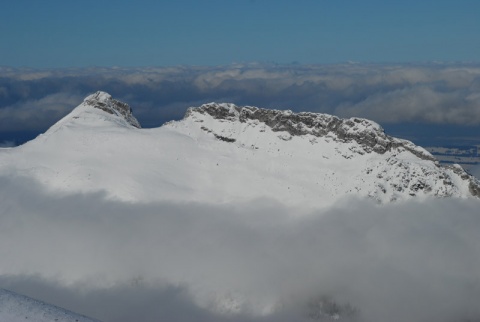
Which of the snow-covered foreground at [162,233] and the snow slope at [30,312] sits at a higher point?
the snow slope at [30,312]

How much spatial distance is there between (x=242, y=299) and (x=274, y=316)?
33.4 feet

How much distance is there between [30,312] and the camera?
55938 mm

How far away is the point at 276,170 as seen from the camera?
648 ft

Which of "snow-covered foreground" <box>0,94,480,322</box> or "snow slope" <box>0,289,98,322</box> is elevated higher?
"snow slope" <box>0,289,98,322</box>

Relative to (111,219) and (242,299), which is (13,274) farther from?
(242,299)

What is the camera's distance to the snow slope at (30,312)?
54.9 metres

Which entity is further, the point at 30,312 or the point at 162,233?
the point at 162,233

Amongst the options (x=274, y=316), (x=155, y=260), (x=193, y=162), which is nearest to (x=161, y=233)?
(x=155, y=260)

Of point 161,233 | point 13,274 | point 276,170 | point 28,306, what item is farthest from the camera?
point 276,170

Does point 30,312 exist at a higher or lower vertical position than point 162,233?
higher

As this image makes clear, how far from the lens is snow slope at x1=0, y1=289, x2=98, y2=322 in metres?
54.9

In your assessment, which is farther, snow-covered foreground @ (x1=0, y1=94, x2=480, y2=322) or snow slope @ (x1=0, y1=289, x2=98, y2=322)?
snow-covered foreground @ (x1=0, y1=94, x2=480, y2=322)

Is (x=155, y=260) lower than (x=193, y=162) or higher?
lower

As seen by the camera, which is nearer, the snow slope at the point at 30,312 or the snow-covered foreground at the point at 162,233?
the snow slope at the point at 30,312
